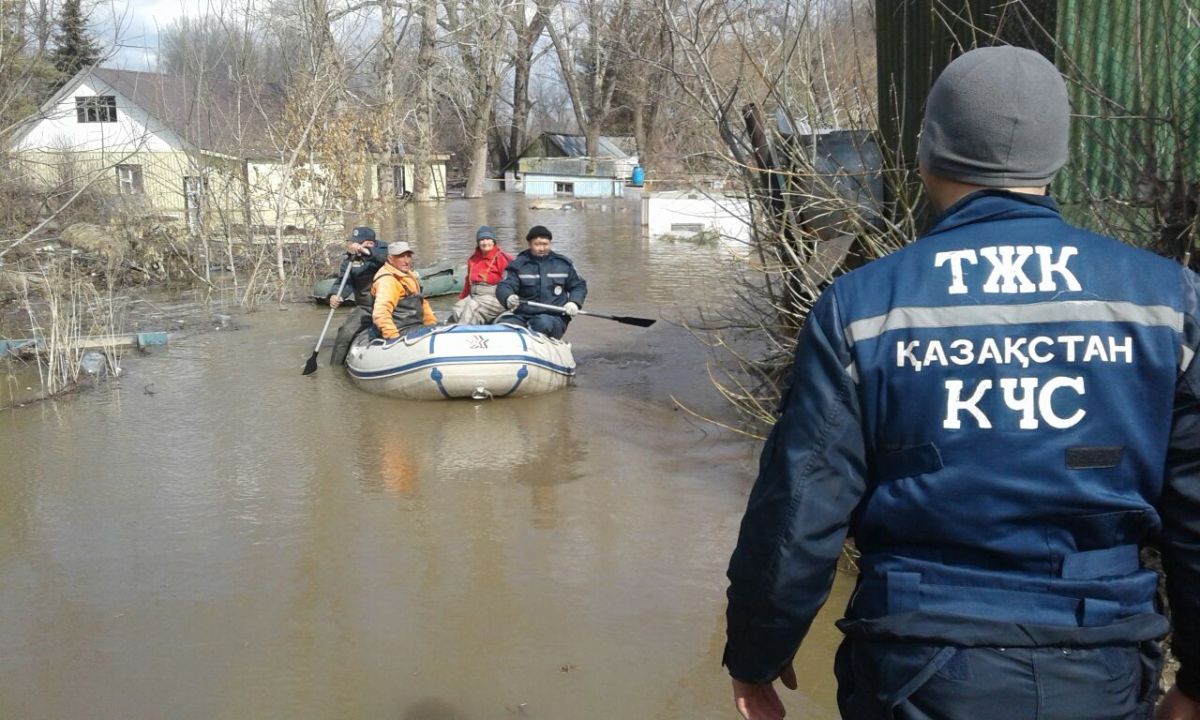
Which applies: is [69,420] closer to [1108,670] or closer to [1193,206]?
[1193,206]

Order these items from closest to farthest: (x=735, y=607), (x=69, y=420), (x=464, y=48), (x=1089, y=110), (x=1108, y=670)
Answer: (x=1108, y=670)
(x=735, y=607)
(x=1089, y=110)
(x=69, y=420)
(x=464, y=48)

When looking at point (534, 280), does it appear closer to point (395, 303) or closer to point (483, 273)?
point (483, 273)

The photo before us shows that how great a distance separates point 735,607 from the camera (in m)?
1.96

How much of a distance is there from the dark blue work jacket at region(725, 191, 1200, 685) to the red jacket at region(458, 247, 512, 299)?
9475 mm

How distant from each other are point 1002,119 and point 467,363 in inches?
304

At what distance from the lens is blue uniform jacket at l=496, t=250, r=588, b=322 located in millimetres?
10375

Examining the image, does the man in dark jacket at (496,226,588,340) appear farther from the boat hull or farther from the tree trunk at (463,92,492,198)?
the tree trunk at (463,92,492,198)

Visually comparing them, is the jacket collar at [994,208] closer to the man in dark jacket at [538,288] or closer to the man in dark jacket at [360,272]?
the man in dark jacket at [538,288]

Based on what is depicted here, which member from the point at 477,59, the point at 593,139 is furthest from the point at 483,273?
the point at 593,139

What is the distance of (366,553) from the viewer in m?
6.04

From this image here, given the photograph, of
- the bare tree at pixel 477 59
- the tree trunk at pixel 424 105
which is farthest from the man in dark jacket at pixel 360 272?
the bare tree at pixel 477 59

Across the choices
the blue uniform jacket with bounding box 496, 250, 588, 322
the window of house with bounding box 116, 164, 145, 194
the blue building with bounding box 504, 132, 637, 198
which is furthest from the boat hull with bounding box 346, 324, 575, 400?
the blue building with bounding box 504, 132, 637, 198

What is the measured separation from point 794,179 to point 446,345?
3997 mm

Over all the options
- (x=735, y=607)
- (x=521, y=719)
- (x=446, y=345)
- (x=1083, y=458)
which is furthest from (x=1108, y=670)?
(x=446, y=345)
